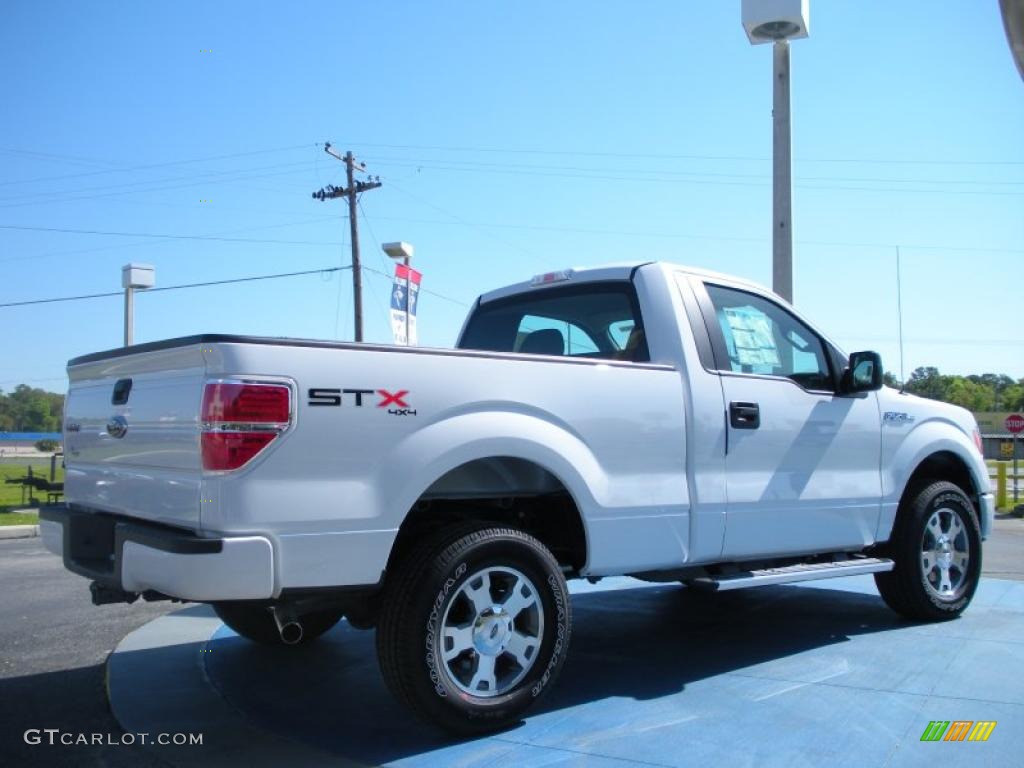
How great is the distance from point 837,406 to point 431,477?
2864 mm

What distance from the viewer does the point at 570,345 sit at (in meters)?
5.44

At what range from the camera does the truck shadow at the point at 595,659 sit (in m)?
4.00

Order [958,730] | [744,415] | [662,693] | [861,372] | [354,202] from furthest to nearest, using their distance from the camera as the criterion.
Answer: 1. [354,202]
2. [861,372]
3. [744,415]
4. [662,693]
5. [958,730]

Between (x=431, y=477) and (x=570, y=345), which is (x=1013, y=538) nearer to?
(x=570, y=345)

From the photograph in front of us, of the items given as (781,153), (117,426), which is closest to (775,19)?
(781,153)

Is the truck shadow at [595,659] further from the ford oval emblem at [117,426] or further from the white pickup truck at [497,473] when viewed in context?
the ford oval emblem at [117,426]

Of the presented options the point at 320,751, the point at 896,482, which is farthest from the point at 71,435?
the point at 896,482

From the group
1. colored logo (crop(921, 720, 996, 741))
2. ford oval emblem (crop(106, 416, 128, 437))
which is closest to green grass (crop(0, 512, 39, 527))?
ford oval emblem (crop(106, 416, 128, 437))

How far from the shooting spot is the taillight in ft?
10.6

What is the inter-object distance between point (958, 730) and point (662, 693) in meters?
1.30

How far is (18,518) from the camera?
13805mm

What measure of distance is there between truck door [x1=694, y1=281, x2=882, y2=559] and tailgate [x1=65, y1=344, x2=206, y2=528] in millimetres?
2690

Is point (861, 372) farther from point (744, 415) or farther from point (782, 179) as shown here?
point (782, 179)

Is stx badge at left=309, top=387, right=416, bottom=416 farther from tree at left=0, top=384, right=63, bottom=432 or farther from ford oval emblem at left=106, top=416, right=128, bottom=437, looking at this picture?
tree at left=0, top=384, right=63, bottom=432
